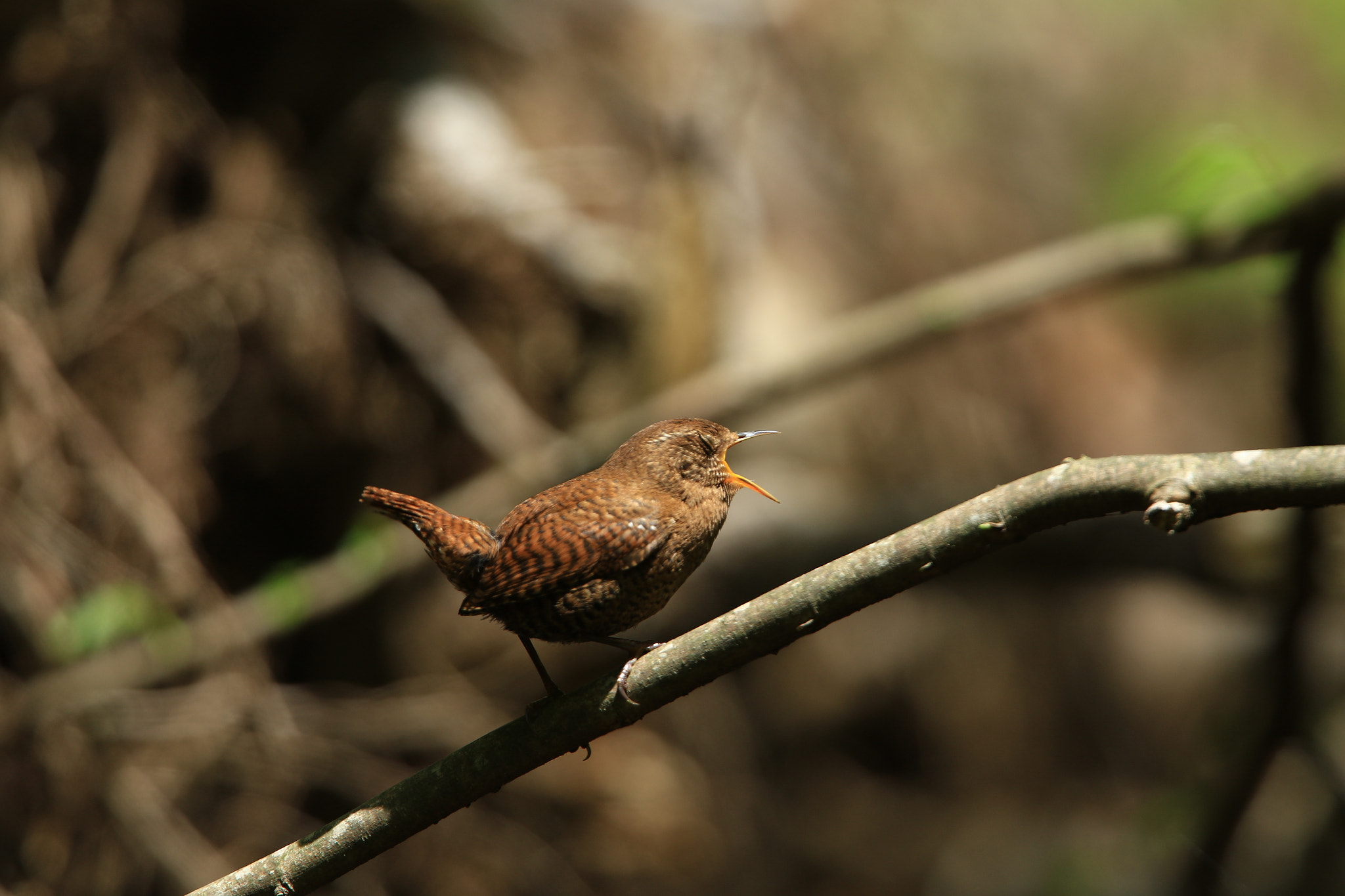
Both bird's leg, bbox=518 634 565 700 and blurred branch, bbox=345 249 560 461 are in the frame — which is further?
blurred branch, bbox=345 249 560 461

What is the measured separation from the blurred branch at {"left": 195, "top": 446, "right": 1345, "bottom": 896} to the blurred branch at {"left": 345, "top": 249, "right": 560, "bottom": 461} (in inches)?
131

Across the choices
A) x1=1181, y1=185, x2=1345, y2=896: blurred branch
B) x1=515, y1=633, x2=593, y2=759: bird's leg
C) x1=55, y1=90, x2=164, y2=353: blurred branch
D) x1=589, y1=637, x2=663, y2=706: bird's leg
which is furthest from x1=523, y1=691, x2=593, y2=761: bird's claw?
x1=55, y1=90, x2=164, y2=353: blurred branch

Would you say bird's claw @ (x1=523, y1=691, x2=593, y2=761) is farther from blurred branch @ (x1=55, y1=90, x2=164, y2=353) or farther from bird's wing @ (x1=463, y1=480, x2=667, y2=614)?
blurred branch @ (x1=55, y1=90, x2=164, y2=353)

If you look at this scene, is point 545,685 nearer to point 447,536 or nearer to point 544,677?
point 544,677

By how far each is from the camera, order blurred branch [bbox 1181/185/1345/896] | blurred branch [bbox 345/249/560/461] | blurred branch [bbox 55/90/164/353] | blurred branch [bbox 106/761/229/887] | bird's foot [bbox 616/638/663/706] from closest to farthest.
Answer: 1. bird's foot [bbox 616/638/663/706]
2. blurred branch [bbox 1181/185/1345/896]
3. blurred branch [bbox 106/761/229/887]
4. blurred branch [bbox 55/90/164/353]
5. blurred branch [bbox 345/249/560/461]

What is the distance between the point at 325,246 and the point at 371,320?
423 mm

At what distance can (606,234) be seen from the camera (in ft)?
17.6

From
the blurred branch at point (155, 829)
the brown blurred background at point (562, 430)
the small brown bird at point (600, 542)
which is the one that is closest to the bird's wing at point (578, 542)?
the small brown bird at point (600, 542)

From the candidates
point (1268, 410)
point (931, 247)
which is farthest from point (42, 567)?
point (1268, 410)

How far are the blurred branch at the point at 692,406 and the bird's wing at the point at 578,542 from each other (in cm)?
234

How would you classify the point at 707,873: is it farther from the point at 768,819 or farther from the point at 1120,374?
the point at 1120,374

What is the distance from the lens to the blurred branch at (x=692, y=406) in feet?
13.5

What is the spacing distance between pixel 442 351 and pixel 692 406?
142 cm

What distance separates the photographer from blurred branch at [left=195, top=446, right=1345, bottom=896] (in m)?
1.35
